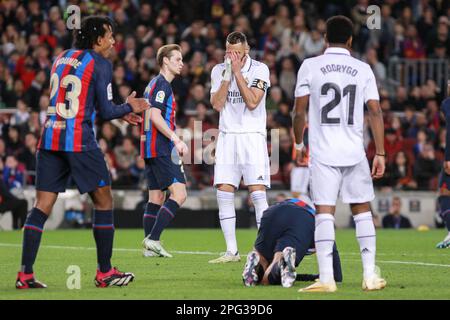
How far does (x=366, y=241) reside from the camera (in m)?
8.65

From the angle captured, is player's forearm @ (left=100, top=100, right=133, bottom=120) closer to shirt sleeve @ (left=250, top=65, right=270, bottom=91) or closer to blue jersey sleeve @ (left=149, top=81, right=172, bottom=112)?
shirt sleeve @ (left=250, top=65, right=270, bottom=91)

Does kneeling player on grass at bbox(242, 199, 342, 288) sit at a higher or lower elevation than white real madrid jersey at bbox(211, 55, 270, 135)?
lower

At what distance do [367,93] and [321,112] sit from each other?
0.40m

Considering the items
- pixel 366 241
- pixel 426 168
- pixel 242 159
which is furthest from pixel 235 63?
pixel 426 168

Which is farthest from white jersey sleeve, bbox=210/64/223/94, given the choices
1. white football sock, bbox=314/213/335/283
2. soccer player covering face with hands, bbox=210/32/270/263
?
white football sock, bbox=314/213/335/283

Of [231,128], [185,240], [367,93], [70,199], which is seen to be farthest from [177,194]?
[70,199]

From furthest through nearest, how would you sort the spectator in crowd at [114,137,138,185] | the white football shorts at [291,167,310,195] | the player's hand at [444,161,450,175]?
1. the spectator in crowd at [114,137,138,185]
2. the white football shorts at [291,167,310,195]
3. the player's hand at [444,161,450,175]

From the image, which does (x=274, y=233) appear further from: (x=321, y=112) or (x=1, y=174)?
(x=1, y=174)

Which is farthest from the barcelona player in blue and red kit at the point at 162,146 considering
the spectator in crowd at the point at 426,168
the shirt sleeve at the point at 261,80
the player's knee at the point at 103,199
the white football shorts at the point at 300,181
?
the spectator in crowd at the point at 426,168

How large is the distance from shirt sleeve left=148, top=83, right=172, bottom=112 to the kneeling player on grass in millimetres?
3458

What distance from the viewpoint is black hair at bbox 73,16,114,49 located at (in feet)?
28.8

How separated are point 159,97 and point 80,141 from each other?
3936mm

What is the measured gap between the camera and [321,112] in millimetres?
8531

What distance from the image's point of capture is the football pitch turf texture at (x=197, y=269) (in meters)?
8.30
